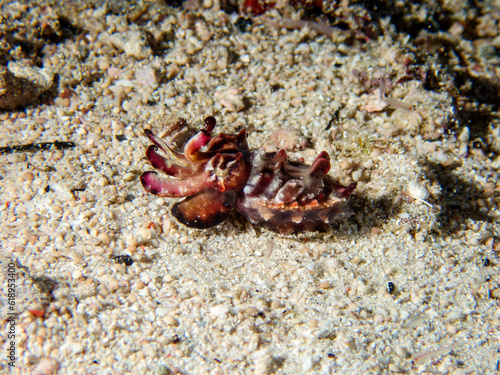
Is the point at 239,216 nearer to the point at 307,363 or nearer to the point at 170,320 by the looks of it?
the point at 170,320

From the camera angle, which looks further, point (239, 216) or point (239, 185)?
point (239, 216)

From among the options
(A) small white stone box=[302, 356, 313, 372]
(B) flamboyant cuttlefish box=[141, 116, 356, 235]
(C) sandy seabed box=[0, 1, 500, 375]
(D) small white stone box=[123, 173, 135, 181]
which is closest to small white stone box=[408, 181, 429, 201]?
(C) sandy seabed box=[0, 1, 500, 375]

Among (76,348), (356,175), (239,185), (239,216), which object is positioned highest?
(356,175)

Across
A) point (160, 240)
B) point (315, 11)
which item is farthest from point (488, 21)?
point (160, 240)

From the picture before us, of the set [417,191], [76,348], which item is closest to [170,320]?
[76,348]

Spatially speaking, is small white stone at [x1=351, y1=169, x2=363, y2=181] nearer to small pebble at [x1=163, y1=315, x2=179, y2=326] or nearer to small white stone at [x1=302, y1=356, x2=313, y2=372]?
small white stone at [x1=302, y1=356, x2=313, y2=372]

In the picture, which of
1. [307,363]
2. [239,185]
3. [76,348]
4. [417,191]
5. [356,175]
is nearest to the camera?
[76,348]

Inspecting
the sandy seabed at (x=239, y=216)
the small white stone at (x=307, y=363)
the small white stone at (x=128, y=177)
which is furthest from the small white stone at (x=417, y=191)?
the small white stone at (x=128, y=177)
